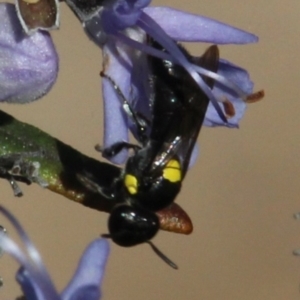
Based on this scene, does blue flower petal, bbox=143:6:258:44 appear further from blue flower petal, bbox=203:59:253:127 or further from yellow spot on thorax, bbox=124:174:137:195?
yellow spot on thorax, bbox=124:174:137:195

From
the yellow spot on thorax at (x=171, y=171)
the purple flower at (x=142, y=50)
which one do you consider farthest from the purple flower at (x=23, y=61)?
the yellow spot on thorax at (x=171, y=171)

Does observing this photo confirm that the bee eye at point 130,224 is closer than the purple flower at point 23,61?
No

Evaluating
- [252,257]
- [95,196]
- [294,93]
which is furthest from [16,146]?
[294,93]

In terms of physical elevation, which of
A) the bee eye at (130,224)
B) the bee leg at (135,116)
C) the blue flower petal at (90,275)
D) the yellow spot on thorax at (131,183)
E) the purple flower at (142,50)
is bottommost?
the blue flower petal at (90,275)

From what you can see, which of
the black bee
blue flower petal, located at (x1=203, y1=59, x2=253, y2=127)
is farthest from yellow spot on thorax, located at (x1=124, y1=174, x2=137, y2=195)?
blue flower petal, located at (x1=203, y1=59, x2=253, y2=127)

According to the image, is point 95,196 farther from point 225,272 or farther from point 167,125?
point 225,272

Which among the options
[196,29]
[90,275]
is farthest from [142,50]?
[90,275]

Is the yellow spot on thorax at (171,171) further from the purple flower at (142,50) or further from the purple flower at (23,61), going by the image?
Answer: the purple flower at (23,61)
